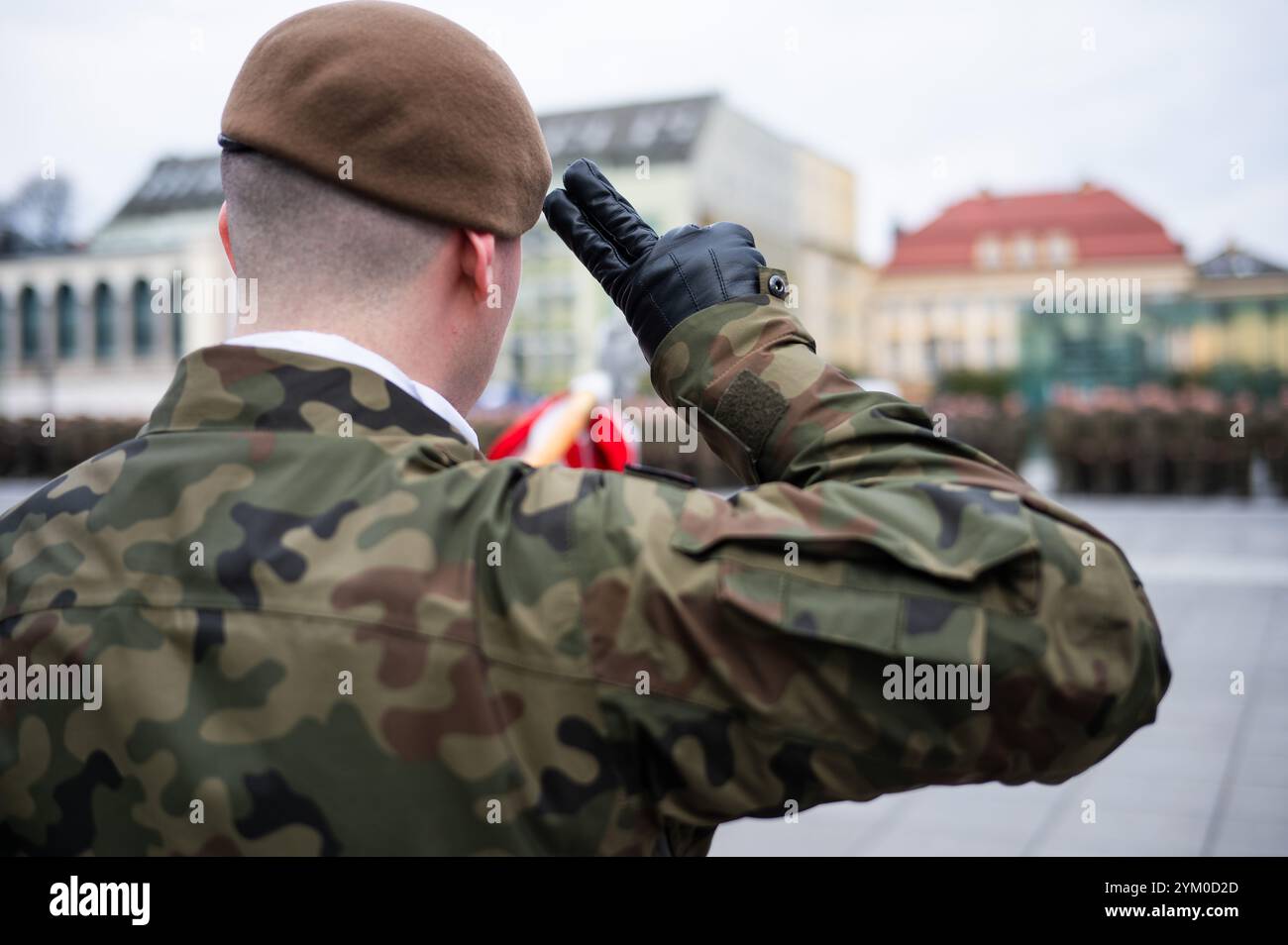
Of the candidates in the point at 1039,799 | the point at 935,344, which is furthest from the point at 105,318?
the point at 1039,799

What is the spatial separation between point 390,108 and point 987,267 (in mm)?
59360

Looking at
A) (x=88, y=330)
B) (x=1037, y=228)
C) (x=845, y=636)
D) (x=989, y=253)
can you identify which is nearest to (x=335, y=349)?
(x=845, y=636)

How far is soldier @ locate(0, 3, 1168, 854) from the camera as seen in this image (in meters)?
1.05

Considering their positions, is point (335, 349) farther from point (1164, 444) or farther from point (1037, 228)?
point (1037, 228)

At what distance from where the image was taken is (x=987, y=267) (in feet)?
187

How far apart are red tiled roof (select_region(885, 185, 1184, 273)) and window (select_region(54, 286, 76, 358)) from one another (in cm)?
3782

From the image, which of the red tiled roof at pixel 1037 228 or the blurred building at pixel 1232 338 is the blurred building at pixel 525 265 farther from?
the blurred building at pixel 1232 338

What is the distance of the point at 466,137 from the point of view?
45.9 inches

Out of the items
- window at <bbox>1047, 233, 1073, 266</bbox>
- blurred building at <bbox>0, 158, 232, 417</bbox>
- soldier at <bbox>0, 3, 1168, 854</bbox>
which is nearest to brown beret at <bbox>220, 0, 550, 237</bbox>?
soldier at <bbox>0, 3, 1168, 854</bbox>

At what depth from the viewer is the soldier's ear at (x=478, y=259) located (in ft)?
3.93

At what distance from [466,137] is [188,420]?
398 mm

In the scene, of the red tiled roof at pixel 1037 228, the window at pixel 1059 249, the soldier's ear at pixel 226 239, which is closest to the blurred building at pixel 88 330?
the red tiled roof at pixel 1037 228

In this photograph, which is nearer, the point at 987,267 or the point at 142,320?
the point at 142,320

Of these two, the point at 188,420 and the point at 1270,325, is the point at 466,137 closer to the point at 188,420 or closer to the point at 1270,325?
the point at 188,420
